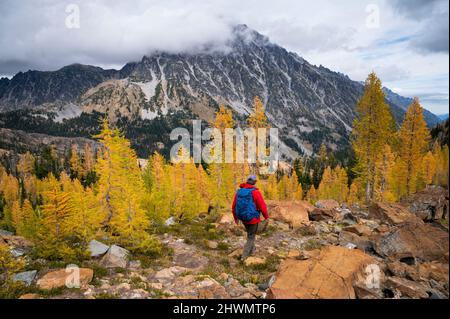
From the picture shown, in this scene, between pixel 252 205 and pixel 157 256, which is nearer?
pixel 252 205

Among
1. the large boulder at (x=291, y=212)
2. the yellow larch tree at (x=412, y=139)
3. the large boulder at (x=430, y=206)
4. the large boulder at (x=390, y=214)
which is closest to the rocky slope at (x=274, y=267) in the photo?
the large boulder at (x=390, y=214)

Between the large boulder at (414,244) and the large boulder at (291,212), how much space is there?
694 cm

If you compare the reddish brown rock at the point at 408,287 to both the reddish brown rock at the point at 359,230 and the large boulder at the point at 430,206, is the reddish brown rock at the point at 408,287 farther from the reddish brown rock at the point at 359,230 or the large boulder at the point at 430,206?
the large boulder at the point at 430,206

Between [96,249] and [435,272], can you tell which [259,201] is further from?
[96,249]

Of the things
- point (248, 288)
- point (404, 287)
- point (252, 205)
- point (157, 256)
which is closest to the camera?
point (404, 287)

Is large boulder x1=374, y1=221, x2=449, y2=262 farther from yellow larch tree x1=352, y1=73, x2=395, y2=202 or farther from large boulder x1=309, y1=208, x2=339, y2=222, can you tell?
yellow larch tree x1=352, y1=73, x2=395, y2=202

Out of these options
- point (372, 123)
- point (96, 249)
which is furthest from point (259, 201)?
point (372, 123)

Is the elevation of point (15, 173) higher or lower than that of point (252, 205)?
lower

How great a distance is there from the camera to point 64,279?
10398 mm
